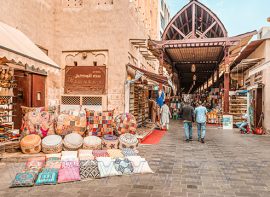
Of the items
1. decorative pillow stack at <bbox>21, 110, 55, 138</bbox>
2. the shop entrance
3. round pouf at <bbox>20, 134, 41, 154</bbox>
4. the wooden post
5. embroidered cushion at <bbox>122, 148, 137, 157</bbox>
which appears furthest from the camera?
the wooden post

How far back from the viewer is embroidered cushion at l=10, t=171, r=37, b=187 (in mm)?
4617

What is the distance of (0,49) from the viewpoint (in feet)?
16.7

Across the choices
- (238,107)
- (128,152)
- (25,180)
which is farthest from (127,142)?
(238,107)

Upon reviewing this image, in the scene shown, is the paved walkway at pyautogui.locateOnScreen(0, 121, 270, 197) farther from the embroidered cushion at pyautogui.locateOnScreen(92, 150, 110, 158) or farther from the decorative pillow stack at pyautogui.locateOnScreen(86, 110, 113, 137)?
the decorative pillow stack at pyautogui.locateOnScreen(86, 110, 113, 137)

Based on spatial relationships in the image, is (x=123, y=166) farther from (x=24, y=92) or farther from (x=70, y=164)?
(x=24, y=92)

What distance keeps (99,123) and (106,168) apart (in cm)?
295

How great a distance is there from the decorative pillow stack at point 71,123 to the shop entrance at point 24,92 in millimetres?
2212

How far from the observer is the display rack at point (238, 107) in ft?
51.2

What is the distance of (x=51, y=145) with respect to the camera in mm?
6496

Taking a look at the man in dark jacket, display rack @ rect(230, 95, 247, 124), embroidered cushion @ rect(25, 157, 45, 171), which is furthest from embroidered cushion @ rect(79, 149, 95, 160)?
display rack @ rect(230, 95, 247, 124)

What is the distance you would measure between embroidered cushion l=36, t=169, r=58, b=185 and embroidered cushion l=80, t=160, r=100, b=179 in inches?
20.6

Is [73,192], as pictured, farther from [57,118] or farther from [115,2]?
[115,2]

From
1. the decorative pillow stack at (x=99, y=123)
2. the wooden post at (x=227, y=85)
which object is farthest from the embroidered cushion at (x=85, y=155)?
the wooden post at (x=227, y=85)

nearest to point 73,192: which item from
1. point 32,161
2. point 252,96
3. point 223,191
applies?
point 32,161
